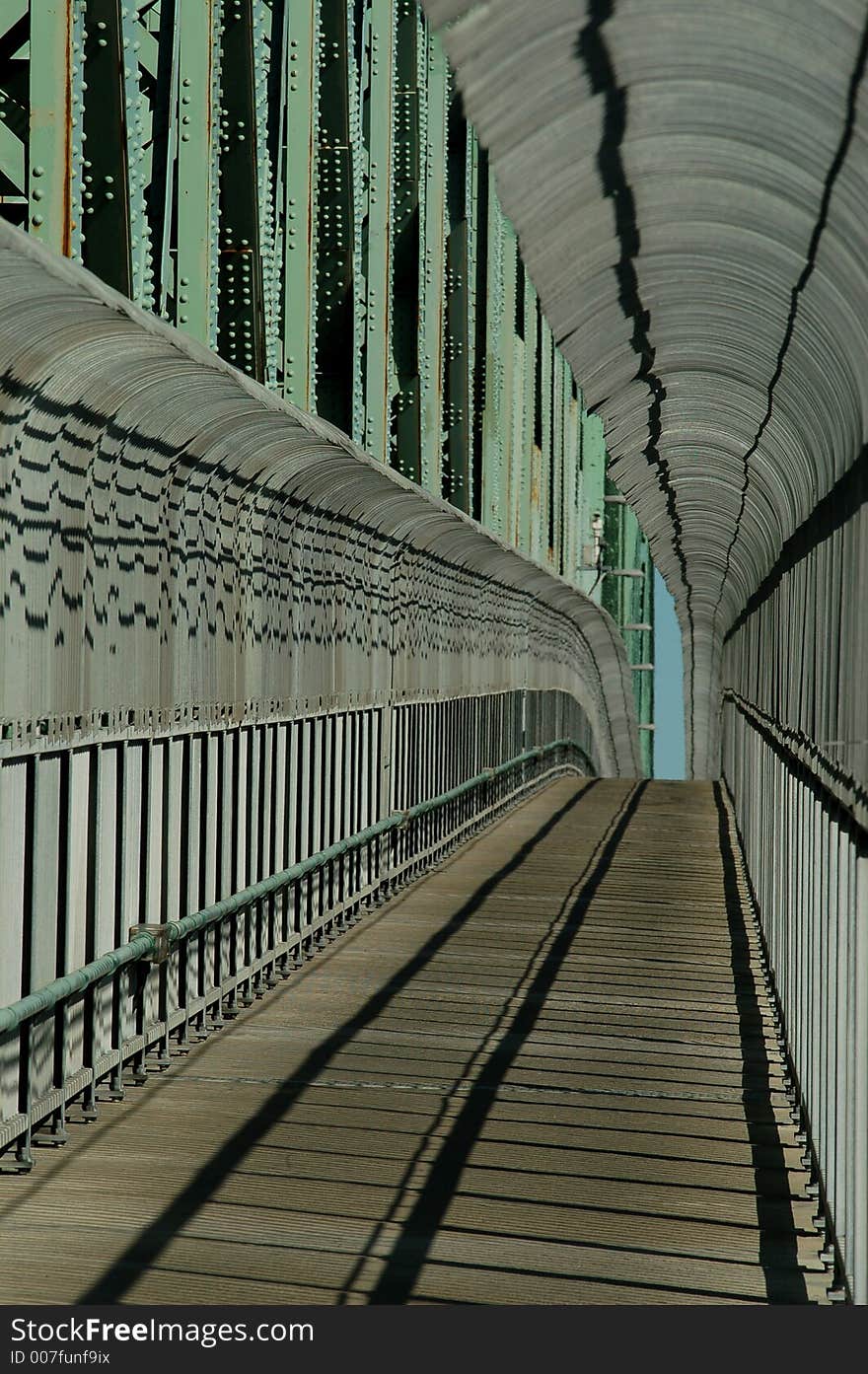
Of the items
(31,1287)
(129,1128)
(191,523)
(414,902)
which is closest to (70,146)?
(191,523)

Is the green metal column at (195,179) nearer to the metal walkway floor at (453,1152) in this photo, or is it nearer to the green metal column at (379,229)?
the metal walkway floor at (453,1152)

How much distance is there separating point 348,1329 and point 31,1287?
4.61ft

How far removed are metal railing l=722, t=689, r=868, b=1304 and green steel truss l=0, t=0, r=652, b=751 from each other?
2.71 m

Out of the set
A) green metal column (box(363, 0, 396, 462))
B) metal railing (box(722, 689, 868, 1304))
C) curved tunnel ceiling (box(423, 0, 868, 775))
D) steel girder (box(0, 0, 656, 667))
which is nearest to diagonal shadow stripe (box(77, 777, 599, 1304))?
metal railing (box(722, 689, 868, 1304))

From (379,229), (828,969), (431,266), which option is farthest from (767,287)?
(431,266)

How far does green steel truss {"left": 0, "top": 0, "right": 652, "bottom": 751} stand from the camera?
9.94 metres

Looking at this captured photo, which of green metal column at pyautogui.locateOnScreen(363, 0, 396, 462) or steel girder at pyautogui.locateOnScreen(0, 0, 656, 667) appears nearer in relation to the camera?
steel girder at pyautogui.locateOnScreen(0, 0, 656, 667)

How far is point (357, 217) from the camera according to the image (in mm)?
19422

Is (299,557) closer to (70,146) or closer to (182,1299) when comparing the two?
(70,146)

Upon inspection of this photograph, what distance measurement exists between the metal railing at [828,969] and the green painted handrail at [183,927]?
2941mm

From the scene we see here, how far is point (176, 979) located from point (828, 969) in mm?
4324

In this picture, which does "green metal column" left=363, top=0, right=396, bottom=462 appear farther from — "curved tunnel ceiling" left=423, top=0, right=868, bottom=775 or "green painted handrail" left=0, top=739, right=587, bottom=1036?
"curved tunnel ceiling" left=423, top=0, right=868, bottom=775

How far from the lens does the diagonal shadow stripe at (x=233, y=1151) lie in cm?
692

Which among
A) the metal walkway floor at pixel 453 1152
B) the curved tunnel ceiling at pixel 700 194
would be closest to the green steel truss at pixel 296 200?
the curved tunnel ceiling at pixel 700 194
